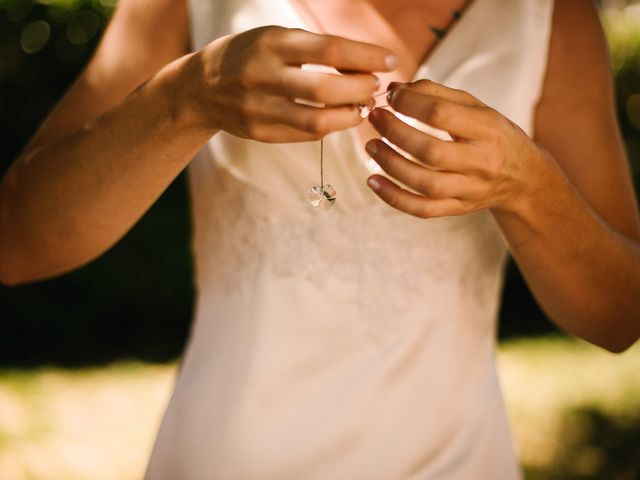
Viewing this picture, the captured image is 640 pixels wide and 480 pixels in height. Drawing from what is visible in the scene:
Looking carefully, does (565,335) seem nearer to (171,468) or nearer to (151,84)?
(171,468)

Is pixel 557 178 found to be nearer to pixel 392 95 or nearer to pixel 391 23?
pixel 392 95

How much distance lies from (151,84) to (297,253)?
0.53 m

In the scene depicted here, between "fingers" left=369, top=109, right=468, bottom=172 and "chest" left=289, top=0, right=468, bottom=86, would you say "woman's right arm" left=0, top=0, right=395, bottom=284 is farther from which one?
"chest" left=289, top=0, right=468, bottom=86

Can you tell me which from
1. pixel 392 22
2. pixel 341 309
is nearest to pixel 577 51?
pixel 392 22

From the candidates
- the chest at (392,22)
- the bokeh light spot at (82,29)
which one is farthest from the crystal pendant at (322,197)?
the bokeh light spot at (82,29)

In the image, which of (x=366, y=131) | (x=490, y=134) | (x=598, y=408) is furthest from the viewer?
(x=598, y=408)

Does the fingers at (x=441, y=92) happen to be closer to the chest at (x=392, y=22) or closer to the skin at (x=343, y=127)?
the skin at (x=343, y=127)

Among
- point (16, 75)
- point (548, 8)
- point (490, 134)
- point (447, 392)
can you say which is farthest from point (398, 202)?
point (16, 75)

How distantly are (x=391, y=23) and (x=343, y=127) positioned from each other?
0.71m

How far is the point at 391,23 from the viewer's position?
177 cm

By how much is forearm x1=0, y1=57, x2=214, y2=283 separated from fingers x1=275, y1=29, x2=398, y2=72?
0.86ft

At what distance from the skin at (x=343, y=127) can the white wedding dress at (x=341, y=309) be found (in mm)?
96

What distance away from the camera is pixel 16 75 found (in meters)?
4.94

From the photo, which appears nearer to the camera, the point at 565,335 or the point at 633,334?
the point at 633,334
